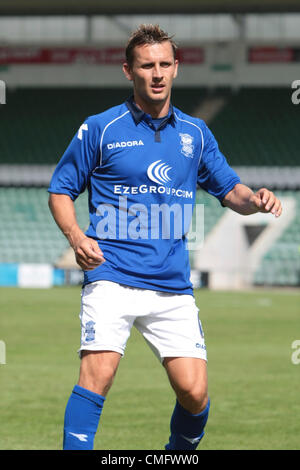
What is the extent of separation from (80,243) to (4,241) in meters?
24.9

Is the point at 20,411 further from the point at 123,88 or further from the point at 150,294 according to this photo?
the point at 123,88

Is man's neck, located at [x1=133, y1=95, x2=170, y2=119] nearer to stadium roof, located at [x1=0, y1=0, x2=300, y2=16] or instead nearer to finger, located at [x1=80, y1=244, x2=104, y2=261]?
finger, located at [x1=80, y1=244, x2=104, y2=261]

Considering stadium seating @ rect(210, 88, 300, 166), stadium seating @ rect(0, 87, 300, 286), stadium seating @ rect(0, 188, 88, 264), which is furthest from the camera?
stadium seating @ rect(210, 88, 300, 166)

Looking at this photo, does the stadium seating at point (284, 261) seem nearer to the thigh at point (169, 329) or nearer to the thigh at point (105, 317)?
the thigh at point (169, 329)

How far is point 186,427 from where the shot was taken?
466cm

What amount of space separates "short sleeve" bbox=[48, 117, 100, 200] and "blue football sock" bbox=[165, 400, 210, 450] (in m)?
1.31

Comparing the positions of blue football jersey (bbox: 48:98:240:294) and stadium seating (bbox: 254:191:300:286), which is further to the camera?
stadium seating (bbox: 254:191:300:286)

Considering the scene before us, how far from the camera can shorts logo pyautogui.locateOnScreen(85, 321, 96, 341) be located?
4.23 meters

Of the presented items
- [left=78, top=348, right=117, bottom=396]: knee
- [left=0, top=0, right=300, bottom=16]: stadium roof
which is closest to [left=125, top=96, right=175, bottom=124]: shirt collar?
[left=78, top=348, right=117, bottom=396]: knee

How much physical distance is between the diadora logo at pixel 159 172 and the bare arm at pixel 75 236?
438mm

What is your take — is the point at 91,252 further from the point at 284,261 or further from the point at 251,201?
the point at 284,261

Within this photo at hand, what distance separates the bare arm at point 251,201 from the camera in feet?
14.4

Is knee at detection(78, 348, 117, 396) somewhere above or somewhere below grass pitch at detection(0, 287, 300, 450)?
above

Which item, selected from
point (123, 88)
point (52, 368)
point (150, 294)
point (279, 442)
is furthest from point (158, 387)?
point (123, 88)
